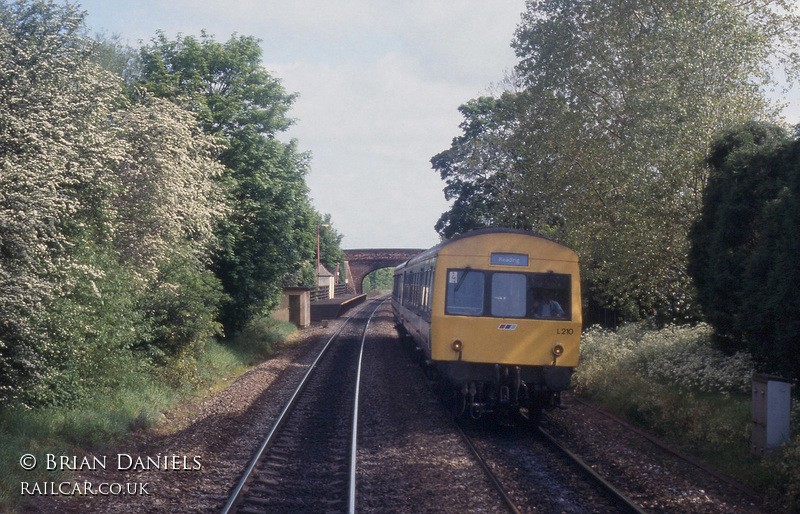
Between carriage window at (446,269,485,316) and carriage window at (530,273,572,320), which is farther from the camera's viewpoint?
carriage window at (446,269,485,316)

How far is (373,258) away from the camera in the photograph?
68375mm

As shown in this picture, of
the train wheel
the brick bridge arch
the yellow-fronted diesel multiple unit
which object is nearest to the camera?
the yellow-fronted diesel multiple unit

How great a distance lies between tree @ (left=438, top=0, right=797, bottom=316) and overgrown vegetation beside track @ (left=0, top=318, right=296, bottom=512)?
10.3 metres

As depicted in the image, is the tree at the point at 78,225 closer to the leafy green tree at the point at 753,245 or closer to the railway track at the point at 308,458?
the railway track at the point at 308,458

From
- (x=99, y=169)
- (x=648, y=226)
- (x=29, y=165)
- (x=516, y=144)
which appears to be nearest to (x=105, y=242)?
(x=99, y=169)

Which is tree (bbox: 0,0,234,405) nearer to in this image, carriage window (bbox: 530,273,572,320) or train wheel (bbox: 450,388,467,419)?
train wheel (bbox: 450,388,467,419)

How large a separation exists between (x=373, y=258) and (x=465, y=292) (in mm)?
57784

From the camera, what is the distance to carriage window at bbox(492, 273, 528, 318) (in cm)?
1058

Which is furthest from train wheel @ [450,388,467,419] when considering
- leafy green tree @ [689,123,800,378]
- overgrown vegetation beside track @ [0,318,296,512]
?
overgrown vegetation beside track @ [0,318,296,512]

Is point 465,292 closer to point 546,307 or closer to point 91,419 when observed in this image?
point 546,307

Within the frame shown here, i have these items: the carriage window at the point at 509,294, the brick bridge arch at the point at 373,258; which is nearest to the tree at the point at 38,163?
the carriage window at the point at 509,294

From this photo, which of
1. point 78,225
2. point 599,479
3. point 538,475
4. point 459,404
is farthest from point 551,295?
point 78,225

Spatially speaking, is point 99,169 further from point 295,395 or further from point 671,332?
point 671,332

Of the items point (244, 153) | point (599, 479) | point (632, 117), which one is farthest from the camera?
point (244, 153)
